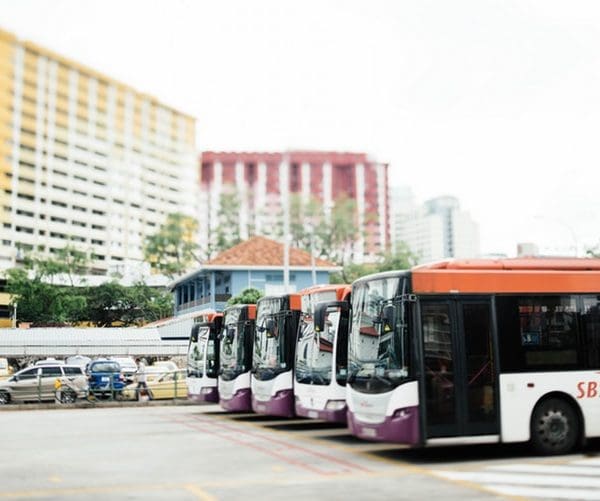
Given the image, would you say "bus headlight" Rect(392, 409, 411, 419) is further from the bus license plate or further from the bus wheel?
the bus wheel

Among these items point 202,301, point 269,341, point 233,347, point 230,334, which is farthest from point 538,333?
point 202,301

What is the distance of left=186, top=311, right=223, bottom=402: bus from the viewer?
79.6ft

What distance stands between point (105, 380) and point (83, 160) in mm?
122605

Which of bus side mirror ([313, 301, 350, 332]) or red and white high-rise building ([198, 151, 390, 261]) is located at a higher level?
red and white high-rise building ([198, 151, 390, 261])

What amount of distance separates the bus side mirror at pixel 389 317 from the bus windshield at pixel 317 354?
4.11m

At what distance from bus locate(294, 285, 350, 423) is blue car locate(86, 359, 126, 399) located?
13.2m

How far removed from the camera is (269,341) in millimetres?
19812

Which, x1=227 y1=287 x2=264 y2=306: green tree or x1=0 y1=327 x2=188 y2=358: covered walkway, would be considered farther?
x1=227 y1=287 x2=264 y2=306: green tree

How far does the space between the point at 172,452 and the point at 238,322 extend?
7.44 m

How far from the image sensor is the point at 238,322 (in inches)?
869

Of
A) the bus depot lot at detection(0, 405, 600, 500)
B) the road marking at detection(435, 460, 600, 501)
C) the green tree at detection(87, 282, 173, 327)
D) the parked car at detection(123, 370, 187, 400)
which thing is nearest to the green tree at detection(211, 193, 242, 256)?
the green tree at detection(87, 282, 173, 327)

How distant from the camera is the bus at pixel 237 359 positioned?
21.4 meters

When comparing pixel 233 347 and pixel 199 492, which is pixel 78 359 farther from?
pixel 199 492

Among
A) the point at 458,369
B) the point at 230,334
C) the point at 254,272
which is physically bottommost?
the point at 458,369
